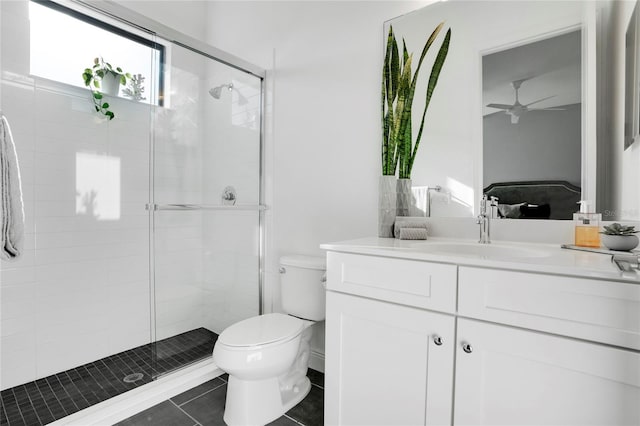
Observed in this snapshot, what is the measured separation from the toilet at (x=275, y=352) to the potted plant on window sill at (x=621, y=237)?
43.6 inches

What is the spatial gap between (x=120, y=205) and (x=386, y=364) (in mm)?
1984

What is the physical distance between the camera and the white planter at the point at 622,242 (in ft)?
3.49

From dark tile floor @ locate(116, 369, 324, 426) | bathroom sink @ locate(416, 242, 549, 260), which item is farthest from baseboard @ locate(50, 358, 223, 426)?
bathroom sink @ locate(416, 242, 549, 260)

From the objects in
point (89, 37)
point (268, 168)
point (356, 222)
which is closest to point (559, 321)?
point (356, 222)

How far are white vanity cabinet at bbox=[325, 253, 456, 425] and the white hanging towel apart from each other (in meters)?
1.14

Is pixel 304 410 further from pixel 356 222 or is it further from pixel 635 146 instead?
pixel 635 146

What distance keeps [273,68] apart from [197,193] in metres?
0.99

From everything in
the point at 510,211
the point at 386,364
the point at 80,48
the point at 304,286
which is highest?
the point at 80,48

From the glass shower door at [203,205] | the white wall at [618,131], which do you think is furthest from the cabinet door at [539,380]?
the glass shower door at [203,205]

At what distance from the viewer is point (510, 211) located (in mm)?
1402

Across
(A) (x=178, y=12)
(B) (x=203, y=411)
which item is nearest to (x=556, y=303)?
(B) (x=203, y=411)

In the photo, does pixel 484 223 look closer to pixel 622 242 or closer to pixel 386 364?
pixel 622 242

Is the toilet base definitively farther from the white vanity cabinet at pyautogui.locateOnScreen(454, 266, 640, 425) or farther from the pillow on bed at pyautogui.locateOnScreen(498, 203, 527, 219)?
the pillow on bed at pyautogui.locateOnScreen(498, 203, 527, 219)

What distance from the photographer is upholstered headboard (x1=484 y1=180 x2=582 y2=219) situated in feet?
4.17
